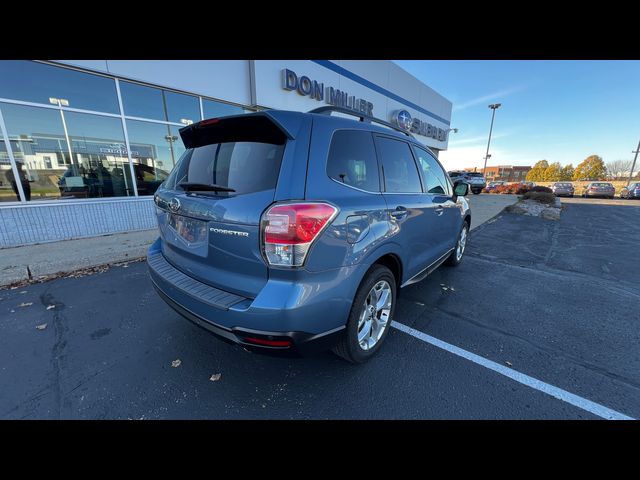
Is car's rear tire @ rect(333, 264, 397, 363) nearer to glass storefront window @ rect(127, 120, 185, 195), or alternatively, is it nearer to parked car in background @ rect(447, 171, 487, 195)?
glass storefront window @ rect(127, 120, 185, 195)

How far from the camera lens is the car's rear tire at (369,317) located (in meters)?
2.07

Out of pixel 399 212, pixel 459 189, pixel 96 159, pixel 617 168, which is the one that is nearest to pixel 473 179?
pixel 459 189

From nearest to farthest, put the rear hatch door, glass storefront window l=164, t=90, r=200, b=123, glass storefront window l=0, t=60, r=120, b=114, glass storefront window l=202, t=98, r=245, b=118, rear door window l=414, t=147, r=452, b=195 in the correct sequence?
the rear hatch door, rear door window l=414, t=147, r=452, b=195, glass storefront window l=0, t=60, r=120, b=114, glass storefront window l=164, t=90, r=200, b=123, glass storefront window l=202, t=98, r=245, b=118

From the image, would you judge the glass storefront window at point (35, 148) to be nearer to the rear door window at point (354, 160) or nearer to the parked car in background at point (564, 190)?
the rear door window at point (354, 160)

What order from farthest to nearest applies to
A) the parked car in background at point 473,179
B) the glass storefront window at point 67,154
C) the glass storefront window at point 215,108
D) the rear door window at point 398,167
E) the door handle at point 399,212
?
1. the parked car in background at point 473,179
2. the glass storefront window at point 215,108
3. the glass storefront window at point 67,154
4. the rear door window at point 398,167
5. the door handle at point 399,212

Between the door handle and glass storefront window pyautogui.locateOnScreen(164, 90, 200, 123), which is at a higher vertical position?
glass storefront window pyautogui.locateOnScreen(164, 90, 200, 123)

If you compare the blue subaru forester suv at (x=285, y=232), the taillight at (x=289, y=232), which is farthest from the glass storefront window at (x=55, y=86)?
→ the taillight at (x=289, y=232)

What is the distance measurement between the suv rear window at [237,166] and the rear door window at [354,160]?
0.41 metres

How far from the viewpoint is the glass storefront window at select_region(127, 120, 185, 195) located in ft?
23.0

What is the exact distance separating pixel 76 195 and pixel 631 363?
9.49m

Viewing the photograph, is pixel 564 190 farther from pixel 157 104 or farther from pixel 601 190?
pixel 157 104

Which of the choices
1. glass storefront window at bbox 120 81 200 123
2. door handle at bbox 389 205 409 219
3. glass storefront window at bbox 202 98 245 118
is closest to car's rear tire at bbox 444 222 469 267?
door handle at bbox 389 205 409 219
